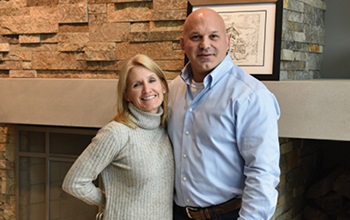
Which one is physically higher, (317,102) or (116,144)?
(317,102)

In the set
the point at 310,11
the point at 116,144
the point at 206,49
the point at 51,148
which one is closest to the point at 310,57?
the point at 310,11

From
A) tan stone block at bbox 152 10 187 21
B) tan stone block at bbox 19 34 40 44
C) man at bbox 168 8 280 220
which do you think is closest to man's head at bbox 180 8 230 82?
man at bbox 168 8 280 220

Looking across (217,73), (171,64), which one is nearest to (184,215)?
(217,73)

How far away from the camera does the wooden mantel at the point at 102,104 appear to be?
6.60ft

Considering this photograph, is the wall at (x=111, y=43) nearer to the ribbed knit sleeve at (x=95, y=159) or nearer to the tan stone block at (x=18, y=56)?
the tan stone block at (x=18, y=56)

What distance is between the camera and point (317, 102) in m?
2.04

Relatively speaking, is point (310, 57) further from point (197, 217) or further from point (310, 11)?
point (197, 217)

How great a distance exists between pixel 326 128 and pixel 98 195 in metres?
1.04

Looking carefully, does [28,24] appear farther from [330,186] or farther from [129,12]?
[330,186]

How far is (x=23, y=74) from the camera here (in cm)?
279

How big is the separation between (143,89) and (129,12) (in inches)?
39.8

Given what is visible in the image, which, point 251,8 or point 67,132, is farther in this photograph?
point 67,132

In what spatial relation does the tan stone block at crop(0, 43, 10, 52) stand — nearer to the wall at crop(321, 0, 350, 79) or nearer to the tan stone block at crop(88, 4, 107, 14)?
the tan stone block at crop(88, 4, 107, 14)

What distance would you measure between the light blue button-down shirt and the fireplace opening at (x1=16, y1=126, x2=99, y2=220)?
135 cm
